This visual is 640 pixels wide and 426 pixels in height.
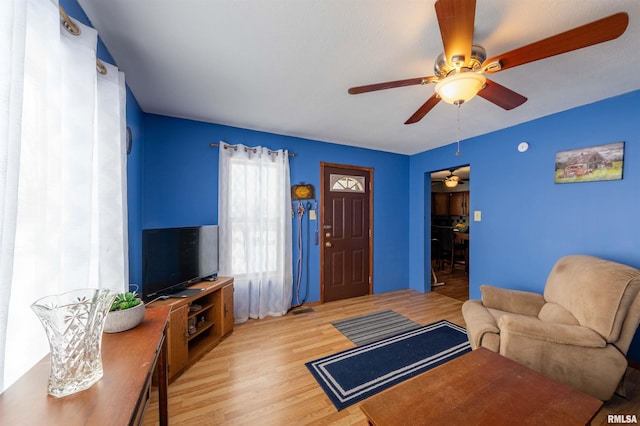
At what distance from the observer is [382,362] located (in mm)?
2072

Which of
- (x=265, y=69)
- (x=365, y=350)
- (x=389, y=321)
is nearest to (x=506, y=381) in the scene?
(x=365, y=350)

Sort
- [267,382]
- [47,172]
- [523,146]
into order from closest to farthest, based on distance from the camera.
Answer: [47,172] → [267,382] → [523,146]

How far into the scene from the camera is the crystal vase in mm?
698

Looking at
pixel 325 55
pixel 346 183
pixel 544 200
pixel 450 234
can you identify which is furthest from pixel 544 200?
pixel 325 55

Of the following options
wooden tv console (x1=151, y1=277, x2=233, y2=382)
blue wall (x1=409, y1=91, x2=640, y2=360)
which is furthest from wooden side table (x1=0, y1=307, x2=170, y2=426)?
blue wall (x1=409, y1=91, x2=640, y2=360)

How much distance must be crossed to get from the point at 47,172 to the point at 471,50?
6.35 ft

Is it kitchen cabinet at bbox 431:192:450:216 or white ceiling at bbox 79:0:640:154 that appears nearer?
white ceiling at bbox 79:0:640:154

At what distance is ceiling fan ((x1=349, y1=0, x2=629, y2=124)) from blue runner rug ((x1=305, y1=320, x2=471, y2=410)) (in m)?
2.08

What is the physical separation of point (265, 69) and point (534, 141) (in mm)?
2984

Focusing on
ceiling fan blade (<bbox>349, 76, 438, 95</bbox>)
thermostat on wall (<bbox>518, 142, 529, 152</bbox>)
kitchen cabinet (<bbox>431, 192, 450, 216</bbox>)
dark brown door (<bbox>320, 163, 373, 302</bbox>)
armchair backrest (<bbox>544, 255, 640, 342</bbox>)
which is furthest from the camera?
kitchen cabinet (<bbox>431, 192, 450, 216</bbox>)

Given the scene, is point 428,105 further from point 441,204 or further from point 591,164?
point 441,204

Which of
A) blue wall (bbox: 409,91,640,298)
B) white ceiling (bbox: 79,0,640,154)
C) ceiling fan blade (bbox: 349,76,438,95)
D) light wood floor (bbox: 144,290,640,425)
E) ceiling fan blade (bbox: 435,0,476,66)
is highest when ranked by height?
white ceiling (bbox: 79,0,640,154)

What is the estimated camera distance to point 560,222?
246 cm

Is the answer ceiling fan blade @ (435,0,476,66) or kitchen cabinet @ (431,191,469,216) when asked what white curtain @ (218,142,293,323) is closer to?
ceiling fan blade @ (435,0,476,66)
